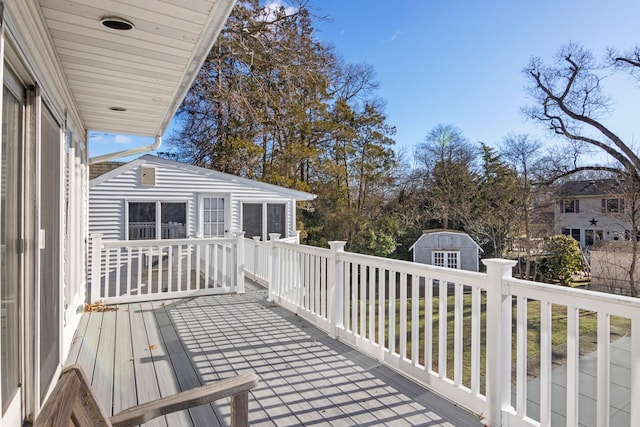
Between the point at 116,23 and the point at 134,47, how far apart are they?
326 millimetres

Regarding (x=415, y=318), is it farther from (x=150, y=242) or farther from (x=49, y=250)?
(x=150, y=242)

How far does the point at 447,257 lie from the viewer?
1561 cm

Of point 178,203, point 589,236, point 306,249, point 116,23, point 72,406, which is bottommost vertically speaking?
point 589,236

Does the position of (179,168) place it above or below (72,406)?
above

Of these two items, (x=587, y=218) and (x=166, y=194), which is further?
(x=587, y=218)

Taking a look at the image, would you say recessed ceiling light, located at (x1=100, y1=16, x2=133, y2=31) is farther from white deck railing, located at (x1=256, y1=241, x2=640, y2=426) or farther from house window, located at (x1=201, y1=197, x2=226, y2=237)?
house window, located at (x1=201, y1=197, x2=226, y2=237)

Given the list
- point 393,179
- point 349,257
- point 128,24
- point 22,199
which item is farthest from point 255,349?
point 393,179

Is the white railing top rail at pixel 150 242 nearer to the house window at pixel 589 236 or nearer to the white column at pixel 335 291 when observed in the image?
the white column at pixel 335 291

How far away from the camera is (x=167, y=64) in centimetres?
283

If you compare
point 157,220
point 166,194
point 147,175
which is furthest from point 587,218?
point 147,175

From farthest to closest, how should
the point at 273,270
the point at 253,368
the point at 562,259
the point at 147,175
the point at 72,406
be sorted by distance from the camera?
the point at 562,259
the point at 147,175
the point at 273,270
the point at 253,368
the point at 72,406

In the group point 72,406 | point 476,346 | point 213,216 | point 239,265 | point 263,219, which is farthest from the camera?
point 263,219

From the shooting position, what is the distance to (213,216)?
10.1 m

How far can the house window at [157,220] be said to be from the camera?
29.7 ft
